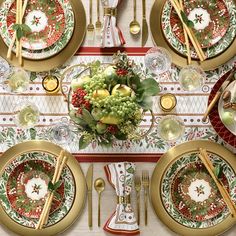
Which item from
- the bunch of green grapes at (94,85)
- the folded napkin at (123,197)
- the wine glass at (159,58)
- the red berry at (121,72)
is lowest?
the folded napkin at (123,197)

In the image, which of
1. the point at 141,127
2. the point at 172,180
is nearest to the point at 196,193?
the point at 172,180

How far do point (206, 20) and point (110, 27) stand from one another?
0.42 meters

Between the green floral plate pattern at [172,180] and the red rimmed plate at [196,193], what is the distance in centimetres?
1

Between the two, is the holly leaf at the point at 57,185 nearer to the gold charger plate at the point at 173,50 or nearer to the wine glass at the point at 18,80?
the wine glass at the point at 18,80

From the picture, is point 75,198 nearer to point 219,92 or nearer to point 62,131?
point 62,131

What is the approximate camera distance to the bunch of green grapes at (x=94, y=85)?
1.94 m

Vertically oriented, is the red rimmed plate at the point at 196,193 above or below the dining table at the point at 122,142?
below

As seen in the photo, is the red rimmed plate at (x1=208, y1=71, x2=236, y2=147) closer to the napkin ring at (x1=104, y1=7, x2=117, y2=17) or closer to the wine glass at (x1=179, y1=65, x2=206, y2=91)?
the wine glass at (x1=179, y1=65, x2=206, y2=91)

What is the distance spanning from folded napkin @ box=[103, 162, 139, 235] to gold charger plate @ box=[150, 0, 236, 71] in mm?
494

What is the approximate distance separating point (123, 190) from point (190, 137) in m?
0.37

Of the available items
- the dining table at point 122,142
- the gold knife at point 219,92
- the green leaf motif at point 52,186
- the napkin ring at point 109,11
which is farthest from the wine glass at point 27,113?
the gold knife at point 219,92

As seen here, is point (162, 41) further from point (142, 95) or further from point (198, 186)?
point (198, 186)

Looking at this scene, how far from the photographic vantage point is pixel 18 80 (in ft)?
7.41

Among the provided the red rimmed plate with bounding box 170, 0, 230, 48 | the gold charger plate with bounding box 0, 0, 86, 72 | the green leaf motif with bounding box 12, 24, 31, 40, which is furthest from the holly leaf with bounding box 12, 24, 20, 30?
the red rimmed plate with bounding box 170, 0, 230, 48
